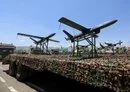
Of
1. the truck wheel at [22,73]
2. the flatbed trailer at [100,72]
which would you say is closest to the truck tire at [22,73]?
the truck wheel at [22,73]

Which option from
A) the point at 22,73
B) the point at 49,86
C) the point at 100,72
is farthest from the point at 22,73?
the point at 100,72

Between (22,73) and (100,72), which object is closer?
(100,72)

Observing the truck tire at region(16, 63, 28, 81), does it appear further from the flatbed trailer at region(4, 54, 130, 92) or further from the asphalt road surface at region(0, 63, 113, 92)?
the flatbed trailer at region(4, 54, 130, 92)

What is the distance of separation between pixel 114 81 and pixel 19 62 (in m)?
14.5

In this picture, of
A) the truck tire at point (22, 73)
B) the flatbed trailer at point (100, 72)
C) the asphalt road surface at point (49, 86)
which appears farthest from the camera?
the truck tire at point (22, 73)

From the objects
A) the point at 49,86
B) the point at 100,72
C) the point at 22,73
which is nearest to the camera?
the point at 100,72

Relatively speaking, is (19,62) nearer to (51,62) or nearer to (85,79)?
(51,62)

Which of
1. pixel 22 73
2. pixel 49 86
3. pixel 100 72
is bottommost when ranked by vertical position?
pixel 49 86

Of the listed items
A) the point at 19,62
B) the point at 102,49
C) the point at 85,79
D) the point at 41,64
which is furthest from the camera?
the point at 102,49

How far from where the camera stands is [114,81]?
6.10 metres

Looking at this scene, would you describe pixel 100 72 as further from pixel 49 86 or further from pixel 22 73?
pixel 22 73

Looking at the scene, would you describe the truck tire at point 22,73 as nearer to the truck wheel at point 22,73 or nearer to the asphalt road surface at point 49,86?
the truck wheel at point 22,73

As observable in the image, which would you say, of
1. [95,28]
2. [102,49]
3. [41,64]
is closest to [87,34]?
[95,28]

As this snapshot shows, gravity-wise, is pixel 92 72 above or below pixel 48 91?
above
